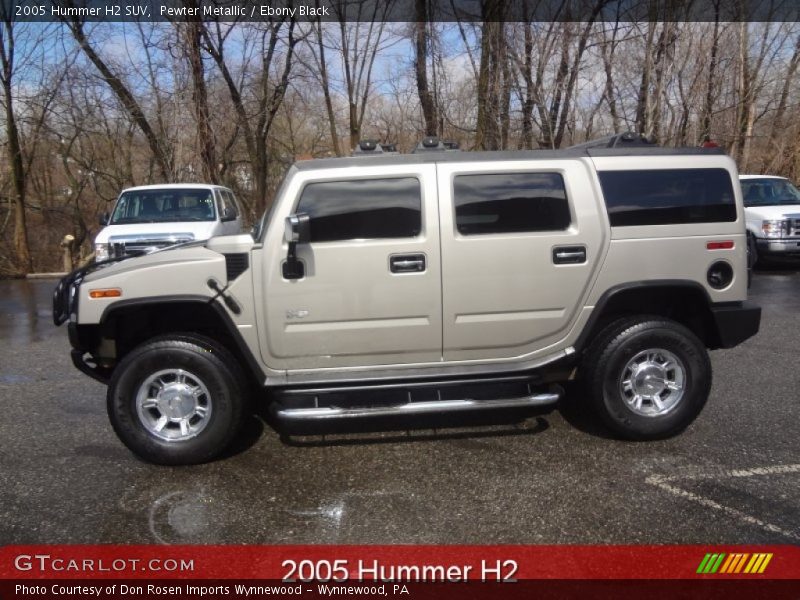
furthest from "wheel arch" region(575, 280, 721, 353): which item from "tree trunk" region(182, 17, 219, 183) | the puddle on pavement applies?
"tree trunk" region(182, 17, 219, 183)

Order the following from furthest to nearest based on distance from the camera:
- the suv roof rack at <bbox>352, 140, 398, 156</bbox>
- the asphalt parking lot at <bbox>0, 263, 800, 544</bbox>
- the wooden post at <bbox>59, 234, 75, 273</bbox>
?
the wooden post at <bbox>59, 234, 75, 273</bbox>, the suv roof rack at <bbox>352, 140, 398, 156</bbox>, the asphalt parking lot at <bbox>0, 263, 800, 544</bbox>

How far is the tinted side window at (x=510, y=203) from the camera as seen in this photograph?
402cm

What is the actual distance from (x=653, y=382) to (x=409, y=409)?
5.53 feet

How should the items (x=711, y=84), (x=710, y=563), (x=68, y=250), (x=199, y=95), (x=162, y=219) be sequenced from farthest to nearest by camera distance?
(x=711, y=84) → (x=199, y=95) → (x=68, y=250) → (x=162, y=219) → (x=710, y=563)

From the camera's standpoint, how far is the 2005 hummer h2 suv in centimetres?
393

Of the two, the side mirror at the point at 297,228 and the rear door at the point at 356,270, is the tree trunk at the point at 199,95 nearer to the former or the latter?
the rear door at the point at 356,270

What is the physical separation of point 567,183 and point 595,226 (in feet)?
1.11

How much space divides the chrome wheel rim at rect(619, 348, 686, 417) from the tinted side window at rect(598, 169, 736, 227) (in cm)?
90

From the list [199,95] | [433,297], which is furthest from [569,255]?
[199,95]

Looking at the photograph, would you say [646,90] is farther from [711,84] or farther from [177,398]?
[177,398]

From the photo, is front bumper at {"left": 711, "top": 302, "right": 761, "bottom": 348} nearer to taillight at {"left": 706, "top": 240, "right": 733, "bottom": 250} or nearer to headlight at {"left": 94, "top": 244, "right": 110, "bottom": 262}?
taillight at {"left": 706, "top": 240, "right": 733, "bottom": 250}

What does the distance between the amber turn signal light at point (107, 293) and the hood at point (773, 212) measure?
12060 millimetres

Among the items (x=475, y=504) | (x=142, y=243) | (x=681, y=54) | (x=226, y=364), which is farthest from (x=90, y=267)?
(x=681, y=54)

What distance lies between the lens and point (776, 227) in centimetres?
1207
